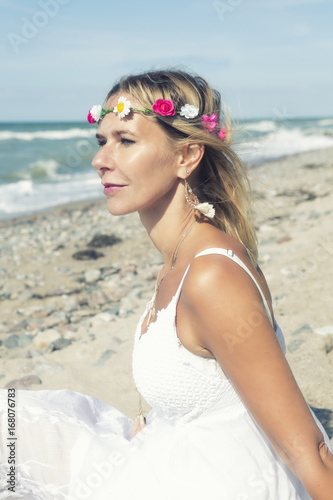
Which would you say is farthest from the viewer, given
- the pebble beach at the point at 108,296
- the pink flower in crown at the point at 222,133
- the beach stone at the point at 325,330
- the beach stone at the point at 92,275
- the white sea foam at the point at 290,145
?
the white sea foam at the point at 290,145

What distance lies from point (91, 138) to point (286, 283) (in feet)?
115

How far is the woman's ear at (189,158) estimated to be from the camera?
7.68 ft

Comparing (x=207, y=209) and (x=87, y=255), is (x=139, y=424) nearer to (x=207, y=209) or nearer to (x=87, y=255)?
(x=207, y=209)

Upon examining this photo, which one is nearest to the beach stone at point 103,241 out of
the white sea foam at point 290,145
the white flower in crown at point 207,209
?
the white flower in crown at point 207,209

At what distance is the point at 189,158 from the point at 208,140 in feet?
0.39

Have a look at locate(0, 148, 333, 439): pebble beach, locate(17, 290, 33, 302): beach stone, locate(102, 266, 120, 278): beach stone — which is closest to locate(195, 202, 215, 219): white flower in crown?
locate(0, 148, 333, 439): pebble beach

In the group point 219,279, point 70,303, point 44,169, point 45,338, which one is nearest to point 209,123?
point 219,279

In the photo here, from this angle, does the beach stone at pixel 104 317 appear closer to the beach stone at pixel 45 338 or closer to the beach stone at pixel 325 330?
the beach stone at pixel 45 338

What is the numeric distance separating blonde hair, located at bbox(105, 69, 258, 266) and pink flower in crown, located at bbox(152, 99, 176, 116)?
3 centimetres

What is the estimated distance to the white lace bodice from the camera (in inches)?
73.7

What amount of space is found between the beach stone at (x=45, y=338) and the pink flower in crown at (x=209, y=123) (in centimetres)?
335

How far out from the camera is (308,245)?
727cm

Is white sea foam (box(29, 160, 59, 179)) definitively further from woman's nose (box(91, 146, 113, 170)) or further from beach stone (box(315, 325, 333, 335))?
woman's nose (box(91, 146, 113, 170))

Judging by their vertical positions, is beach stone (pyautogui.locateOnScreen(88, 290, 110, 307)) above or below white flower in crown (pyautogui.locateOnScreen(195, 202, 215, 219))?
below
